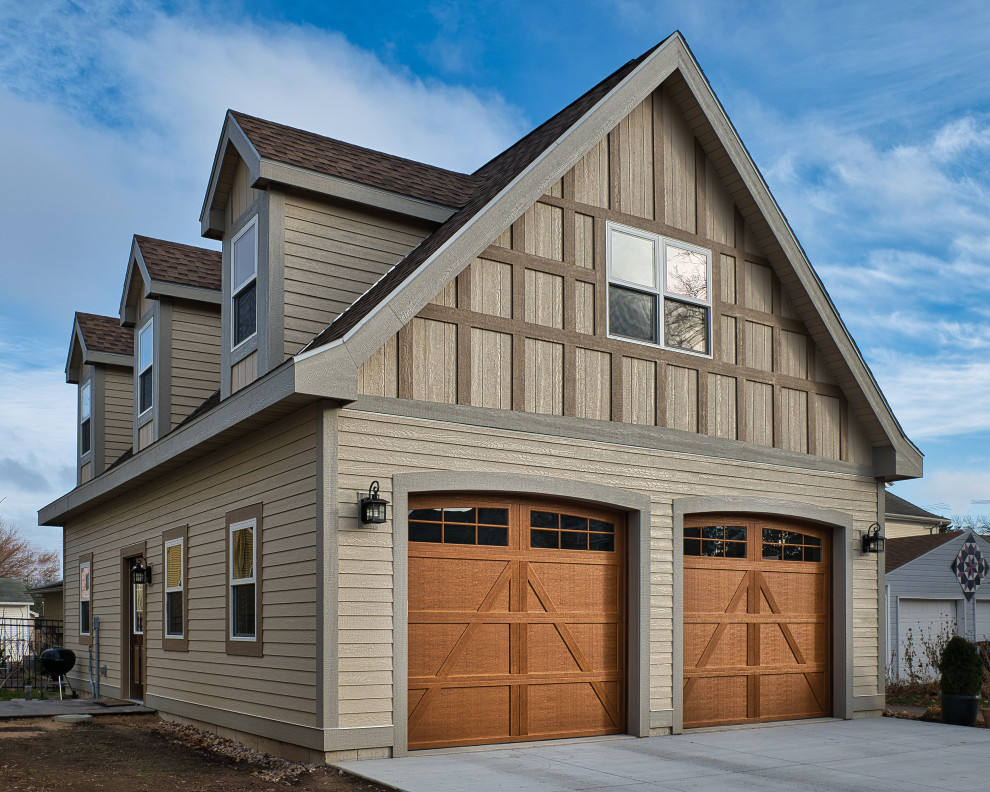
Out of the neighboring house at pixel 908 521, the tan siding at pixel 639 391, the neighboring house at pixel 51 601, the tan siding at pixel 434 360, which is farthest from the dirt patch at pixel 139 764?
the neighboring house at pixel 908 521

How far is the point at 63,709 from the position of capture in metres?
13.4

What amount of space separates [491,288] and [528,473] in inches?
77.5

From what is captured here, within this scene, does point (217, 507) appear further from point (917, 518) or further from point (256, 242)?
point (917, 518)

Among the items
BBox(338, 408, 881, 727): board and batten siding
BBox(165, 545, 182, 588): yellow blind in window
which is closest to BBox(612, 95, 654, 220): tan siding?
BBox(338, 408, 881, 727): board and batten siding

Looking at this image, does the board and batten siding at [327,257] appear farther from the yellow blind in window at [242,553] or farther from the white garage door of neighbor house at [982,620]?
the white garage door of neighbor house at [982,620]

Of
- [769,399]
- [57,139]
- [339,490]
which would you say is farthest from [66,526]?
[769,399]

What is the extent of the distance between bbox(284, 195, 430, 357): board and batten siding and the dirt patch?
4168mm

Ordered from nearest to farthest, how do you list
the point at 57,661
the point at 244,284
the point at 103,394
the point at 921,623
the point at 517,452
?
1. the point at 517,452
2. the point at 244,284
3. the point at 57,661
4. the point at 103,394
5. the point at 921,623

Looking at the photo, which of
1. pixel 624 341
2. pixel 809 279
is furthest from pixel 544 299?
pixel 809 279

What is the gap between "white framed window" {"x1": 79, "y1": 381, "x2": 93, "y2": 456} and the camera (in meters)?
17.6

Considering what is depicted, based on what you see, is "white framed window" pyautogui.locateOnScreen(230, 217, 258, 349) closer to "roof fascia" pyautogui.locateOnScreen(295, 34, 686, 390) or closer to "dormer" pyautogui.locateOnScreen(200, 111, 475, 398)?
"dormer" pyautogui.locateOnScreen(200, 111, 475, 398)

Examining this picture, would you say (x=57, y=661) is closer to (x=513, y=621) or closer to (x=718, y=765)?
(x=513, y=621)

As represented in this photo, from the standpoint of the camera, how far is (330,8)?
13586mm

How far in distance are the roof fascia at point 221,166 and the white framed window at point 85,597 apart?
8128mm
